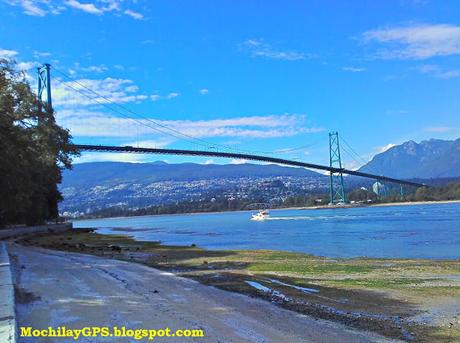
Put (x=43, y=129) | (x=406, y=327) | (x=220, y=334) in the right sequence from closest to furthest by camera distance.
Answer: (x=220, y=334)
(x=406, y=327)
(x=43, y=129)

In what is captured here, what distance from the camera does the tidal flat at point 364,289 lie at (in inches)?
375

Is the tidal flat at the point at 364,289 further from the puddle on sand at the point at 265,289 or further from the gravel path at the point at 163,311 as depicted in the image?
Result: the gravel path at the point at 163,311

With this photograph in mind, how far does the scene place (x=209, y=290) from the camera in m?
12.9

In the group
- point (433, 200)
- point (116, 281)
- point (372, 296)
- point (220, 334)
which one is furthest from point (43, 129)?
point (433, 200)

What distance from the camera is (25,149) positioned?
2516 centimetres

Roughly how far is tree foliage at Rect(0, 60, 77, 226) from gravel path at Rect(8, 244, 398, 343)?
1034 centimetres

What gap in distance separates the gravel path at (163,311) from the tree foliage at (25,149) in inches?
407

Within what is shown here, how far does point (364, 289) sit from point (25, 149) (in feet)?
57.5

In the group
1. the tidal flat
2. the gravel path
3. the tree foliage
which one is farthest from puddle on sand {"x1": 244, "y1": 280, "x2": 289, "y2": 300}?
the tree foliage

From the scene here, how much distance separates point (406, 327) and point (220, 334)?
352 cm

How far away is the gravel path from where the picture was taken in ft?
26.1

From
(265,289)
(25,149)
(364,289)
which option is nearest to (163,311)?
(265,289)

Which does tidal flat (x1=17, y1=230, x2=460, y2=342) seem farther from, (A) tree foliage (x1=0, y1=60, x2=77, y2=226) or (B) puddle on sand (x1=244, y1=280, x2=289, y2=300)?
(A) tree foliage (x1=0, y1=60, x2=77, y2=226)

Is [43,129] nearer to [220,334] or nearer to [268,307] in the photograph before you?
[268,307]
